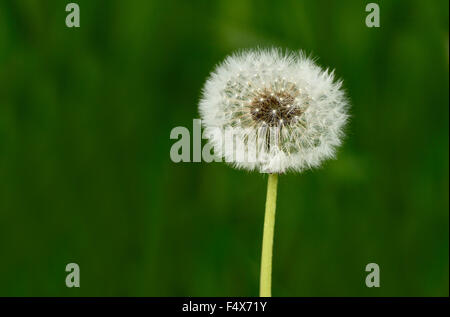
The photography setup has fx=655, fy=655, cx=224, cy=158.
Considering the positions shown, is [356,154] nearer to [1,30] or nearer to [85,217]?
[85,217]

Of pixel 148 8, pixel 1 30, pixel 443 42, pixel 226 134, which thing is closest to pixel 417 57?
pixel 443 42

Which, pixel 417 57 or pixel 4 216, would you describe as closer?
pixel 4 216

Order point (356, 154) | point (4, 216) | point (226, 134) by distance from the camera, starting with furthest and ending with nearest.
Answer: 1. point (356, 154)
2. point (4, 216)
3. point (226, 134)

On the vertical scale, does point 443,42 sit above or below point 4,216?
above
